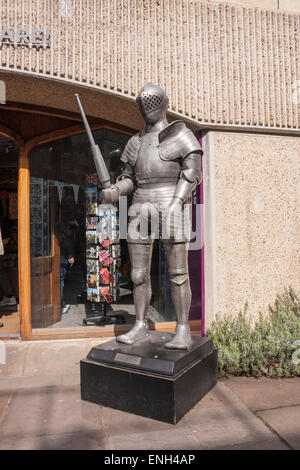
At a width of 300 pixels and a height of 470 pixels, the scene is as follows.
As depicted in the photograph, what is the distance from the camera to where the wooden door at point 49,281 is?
14.5ft

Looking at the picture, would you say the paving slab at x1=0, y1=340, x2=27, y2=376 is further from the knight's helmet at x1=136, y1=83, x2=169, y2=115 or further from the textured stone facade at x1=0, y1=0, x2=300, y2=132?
the textured stone facade at x1=0, y1=0, x2=300, y2=132

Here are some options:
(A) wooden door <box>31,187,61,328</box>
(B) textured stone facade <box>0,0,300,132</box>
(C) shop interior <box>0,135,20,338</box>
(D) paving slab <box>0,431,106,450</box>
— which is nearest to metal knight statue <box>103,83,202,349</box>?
(D) paving slab <box>0,431,106,450</box>

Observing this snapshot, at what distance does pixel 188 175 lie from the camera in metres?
2.81

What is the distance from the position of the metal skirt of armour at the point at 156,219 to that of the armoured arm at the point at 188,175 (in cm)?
11

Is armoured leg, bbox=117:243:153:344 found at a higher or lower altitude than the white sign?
lower

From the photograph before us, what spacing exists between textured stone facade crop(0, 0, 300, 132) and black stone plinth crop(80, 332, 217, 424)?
2386 mm

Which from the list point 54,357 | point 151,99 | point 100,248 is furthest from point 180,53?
point 54,357

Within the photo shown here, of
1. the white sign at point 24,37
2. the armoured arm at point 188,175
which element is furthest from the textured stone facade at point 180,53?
the armoured arm at point 188,175

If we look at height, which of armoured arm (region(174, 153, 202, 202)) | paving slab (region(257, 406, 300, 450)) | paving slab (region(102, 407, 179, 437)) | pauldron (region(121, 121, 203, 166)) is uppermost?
pauldron (region(121, 121, 203, 166))

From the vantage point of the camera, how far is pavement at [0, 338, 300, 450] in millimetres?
2168

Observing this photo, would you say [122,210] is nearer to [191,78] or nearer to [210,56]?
[191,78]

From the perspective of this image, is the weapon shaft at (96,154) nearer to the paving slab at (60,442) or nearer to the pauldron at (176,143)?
the pauldron at (176,143)

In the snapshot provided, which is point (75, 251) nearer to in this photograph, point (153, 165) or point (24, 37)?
point (153, 165)

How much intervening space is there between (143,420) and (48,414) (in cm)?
67
